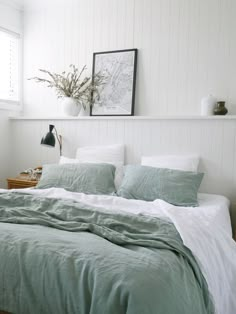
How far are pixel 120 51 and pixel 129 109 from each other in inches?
24.7

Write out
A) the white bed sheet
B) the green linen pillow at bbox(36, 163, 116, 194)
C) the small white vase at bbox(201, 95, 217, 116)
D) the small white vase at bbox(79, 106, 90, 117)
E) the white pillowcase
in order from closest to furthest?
the white bed sheet < the green linen pillow at bbox(36, 163, 116, 194) < the small white vase at bbox(201, 95, 217, 116) < the white pillowcase < the small white vase at bbox(79, 106, 90, 117)

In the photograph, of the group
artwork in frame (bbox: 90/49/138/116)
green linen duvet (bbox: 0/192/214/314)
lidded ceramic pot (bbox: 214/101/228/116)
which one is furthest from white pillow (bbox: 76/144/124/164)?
green linen duvet (bbox: 0/192/214/314)

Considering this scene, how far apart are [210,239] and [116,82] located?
212 cm

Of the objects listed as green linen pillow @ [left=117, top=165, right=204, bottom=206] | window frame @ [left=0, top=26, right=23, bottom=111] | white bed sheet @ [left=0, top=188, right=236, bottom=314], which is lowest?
white bed sheet @ [left=0, top=188, right=236, bottom=314]

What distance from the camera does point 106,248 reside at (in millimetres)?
1338

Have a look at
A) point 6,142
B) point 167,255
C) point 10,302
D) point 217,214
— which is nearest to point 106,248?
point 167,255

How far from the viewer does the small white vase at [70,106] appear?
136 inches

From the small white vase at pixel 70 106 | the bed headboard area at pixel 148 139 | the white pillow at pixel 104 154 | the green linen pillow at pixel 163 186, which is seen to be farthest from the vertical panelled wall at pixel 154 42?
the green linen pillow at pixel 163 186

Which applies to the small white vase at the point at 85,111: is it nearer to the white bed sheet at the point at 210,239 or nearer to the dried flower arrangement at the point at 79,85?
the dried flower arrangement at the point at 79,85

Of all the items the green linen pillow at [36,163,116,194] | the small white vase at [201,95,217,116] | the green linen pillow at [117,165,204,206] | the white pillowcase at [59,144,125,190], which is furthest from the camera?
the white pillowcase at [59,144,125,190]

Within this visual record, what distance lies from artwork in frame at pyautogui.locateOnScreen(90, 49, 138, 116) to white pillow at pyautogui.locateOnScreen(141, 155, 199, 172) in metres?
0.61

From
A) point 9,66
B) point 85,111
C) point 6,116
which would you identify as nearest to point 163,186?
point 85,111

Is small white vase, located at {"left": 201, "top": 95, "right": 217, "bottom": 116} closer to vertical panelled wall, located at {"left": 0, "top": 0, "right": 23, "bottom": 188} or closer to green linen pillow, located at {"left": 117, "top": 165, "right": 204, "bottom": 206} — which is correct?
green linen pillow, located at {"left": 117, "top": 165, "right": 204, "bottom": 206}

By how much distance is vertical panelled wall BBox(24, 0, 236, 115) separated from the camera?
2932mm
